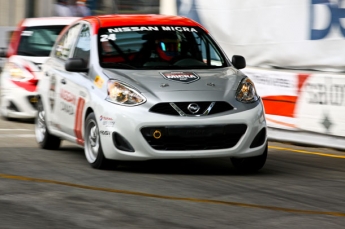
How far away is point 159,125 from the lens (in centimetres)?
879

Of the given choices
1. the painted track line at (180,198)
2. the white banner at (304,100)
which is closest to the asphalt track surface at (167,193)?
the painted track line at (180,198)

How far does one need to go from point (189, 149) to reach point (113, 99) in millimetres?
863

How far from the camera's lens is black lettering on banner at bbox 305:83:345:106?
38.3 feet

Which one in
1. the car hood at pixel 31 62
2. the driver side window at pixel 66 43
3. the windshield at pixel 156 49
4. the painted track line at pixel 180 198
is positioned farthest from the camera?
the car hood at pixel 31 62

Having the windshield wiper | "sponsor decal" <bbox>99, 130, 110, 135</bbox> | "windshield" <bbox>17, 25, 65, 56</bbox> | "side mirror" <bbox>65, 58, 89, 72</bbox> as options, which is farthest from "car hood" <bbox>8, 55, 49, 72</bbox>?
"sponsor decal" <bbox>99, 130, 110, 135</bbox>

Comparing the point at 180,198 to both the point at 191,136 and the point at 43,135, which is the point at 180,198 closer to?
the point at 191,136

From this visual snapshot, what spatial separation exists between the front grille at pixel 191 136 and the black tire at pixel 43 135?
2534 mm

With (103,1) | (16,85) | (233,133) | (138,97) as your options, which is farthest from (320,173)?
(103,1)

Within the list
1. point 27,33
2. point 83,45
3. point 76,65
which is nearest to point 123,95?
point 76,65

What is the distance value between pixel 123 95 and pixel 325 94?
3782 millimetres

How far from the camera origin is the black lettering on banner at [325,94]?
11.7 metres

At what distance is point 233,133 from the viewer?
29.6 ft

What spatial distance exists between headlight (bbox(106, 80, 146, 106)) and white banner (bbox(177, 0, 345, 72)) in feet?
12.9

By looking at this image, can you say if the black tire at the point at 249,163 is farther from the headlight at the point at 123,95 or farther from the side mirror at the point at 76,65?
the side mirror at the point at 76,65
